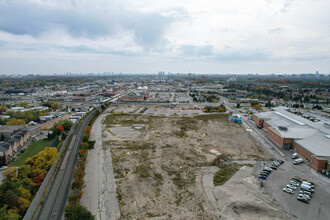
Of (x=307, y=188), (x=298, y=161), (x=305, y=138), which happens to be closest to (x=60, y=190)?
(x=307, y=188)

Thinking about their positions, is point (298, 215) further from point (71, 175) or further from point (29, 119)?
point (29, 119)

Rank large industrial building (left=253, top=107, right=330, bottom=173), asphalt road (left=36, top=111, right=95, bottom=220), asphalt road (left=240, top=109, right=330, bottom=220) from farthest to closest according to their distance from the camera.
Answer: large industrial building (left=253, top=107, right=330, bottom=173) < asphalt road (left=240, top=109, right=330, bottom=220) < asphalt road (left=36, top=111, right=95, bottom=220)

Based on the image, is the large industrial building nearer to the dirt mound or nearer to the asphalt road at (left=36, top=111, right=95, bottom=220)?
the dirt mound

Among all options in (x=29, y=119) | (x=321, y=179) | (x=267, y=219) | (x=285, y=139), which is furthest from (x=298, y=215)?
(x=29, y=119)

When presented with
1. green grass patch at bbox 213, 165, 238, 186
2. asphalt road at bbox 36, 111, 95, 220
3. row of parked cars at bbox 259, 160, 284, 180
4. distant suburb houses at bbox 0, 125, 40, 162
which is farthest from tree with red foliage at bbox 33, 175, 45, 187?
row of parked cars at bbox 259, 160, 284, 180

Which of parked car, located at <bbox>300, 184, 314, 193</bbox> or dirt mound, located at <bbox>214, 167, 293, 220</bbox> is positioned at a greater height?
parked car, located at <bbox>300, 184, 314, 193</bbox>

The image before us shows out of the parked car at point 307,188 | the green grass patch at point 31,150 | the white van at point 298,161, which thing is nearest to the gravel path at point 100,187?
the green grass patch at point 31,150
